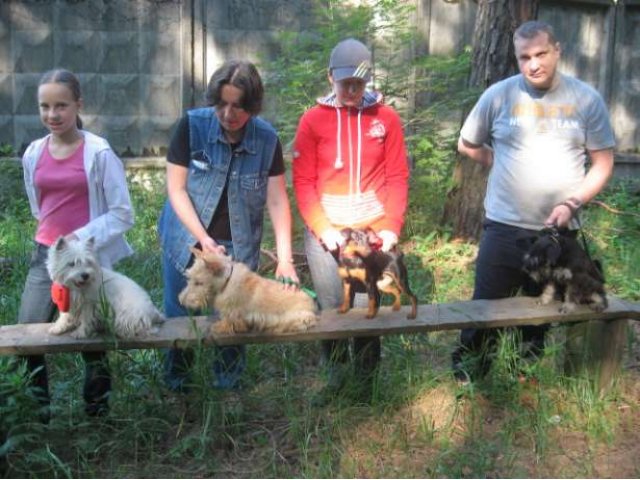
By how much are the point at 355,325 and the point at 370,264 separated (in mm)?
416

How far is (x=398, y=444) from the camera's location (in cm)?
371

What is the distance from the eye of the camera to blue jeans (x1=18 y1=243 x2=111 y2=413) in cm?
369

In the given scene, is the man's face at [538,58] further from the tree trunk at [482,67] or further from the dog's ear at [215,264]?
the tree trunk at [482,67]

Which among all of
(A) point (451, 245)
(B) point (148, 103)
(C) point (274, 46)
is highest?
(C) point (274, 46)

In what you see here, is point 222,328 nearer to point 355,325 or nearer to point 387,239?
point 355,325

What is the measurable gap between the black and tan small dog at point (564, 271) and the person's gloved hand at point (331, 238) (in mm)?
1025

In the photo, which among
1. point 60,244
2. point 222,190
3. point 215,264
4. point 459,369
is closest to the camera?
point 60,244

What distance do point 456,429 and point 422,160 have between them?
12.1 ft

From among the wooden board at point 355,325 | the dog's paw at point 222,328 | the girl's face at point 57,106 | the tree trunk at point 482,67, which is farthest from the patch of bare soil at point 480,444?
the tree trunk at point 482,67

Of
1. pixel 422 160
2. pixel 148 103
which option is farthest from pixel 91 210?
pixel 148 103

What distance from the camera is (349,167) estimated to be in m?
3.85

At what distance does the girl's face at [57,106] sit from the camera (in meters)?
3.52

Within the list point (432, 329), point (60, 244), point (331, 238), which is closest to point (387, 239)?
point (331, 238)

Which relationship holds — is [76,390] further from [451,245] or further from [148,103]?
[148,103]
